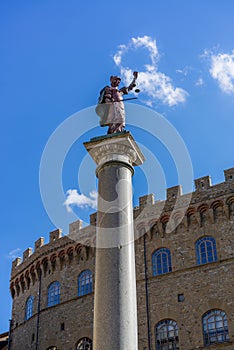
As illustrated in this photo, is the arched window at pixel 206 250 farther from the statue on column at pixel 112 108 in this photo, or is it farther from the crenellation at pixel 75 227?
the statue on column at pixel 112 108

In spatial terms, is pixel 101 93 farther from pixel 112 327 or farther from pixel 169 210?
pixel 169 210

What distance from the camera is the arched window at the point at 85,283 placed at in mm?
25938

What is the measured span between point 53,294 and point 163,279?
282 inches

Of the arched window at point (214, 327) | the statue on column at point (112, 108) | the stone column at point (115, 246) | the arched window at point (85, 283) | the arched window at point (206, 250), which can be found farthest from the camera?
the arched window at point (85, 283)

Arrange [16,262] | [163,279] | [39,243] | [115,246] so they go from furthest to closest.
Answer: [16,262], [39,243], [163,279], [115,246]

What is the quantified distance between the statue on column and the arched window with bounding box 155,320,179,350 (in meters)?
13.8

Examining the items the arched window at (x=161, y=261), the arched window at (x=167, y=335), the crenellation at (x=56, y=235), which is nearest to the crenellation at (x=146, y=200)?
the arched window at (x=161, y=261)

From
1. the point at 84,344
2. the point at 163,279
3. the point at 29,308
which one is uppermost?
the point at 29,308

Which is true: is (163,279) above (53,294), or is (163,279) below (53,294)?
below

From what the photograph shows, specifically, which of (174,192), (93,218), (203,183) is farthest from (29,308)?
(203,183)

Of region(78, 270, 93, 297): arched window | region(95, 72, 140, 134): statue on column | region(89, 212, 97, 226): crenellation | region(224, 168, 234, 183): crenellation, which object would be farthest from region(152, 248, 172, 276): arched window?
region(95, 72, 140, 134): statue on column

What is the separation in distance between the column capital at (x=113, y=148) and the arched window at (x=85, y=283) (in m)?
16.7

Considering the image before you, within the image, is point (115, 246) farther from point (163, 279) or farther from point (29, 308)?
point (29, 308)

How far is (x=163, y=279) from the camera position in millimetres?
23297
